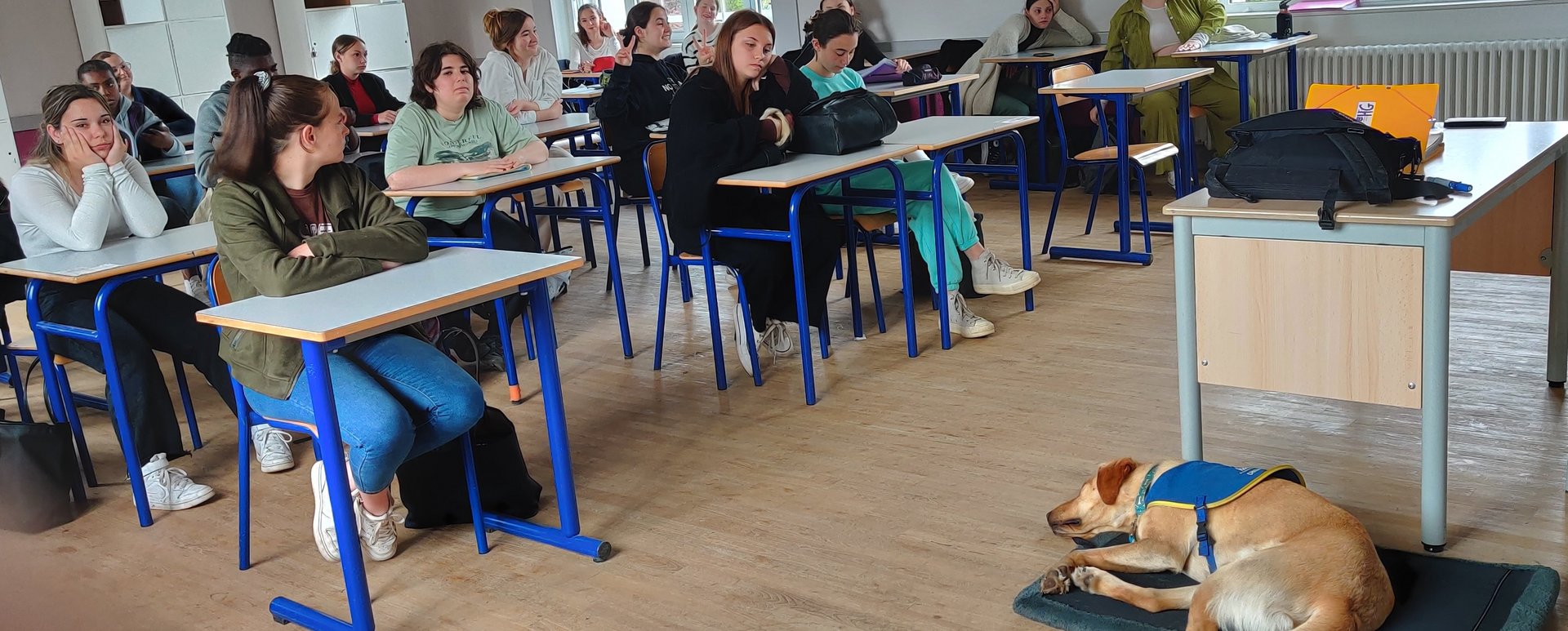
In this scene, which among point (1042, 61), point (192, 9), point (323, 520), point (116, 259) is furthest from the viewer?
point (192, 9)

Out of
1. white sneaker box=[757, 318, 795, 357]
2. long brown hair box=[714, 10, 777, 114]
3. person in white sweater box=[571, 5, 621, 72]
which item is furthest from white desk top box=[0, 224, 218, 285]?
person in white sweater box=[571, 5, 621, 72]

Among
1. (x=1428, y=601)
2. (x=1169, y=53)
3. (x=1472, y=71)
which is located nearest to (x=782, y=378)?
(x=1428, y=601)

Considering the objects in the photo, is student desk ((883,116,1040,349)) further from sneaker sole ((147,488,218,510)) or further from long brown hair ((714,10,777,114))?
sneaker sole ((147,488,218,510))

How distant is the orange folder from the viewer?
2701 mm

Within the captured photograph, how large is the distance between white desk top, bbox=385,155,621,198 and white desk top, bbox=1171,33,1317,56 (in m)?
3.20

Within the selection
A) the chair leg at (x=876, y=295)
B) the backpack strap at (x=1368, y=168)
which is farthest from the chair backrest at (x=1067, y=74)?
the backpack strap at (x=1368, y=168)

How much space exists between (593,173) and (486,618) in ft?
6.29

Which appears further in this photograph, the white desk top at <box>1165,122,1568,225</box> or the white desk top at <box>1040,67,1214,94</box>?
the white desk top at <box>1040,67,1214,94</box>

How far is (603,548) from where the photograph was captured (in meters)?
2.58

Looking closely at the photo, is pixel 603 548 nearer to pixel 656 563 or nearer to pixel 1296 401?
pixel 656 563

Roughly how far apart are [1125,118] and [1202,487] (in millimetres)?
2740

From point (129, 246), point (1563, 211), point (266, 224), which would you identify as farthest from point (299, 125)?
point (1563, 211)

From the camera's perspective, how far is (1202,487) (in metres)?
2.16

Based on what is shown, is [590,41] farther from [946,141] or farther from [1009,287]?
[946,141]
